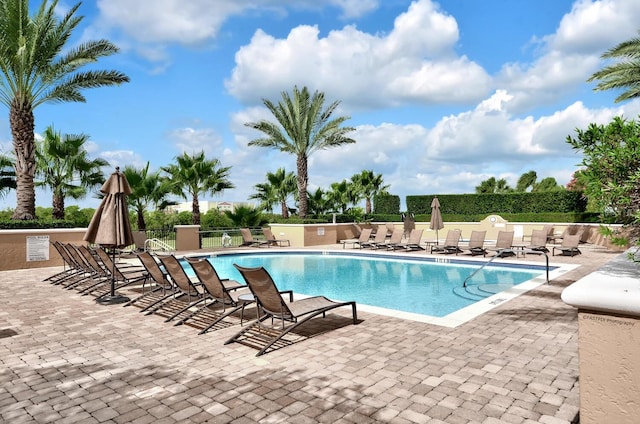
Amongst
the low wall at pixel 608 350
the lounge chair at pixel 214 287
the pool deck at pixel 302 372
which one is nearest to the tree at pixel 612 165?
the low wall at pixel 608 350

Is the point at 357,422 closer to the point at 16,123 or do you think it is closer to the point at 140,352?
the point at 140,352

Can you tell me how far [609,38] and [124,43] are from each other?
2074cm

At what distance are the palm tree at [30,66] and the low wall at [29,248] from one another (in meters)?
1.21

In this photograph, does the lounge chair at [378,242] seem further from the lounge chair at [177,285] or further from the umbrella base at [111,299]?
the lounge chair at [177,285]

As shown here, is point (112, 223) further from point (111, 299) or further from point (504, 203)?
point (504, 203)

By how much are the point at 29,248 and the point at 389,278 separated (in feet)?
41.6

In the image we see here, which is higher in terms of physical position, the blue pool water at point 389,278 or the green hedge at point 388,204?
A: the green hedge at point 388,204

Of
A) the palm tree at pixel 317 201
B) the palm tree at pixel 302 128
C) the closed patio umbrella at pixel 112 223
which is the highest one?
the palm tree at pixel 302 128

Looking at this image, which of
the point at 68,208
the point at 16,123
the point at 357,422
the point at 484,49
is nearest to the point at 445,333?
the point at 357,422

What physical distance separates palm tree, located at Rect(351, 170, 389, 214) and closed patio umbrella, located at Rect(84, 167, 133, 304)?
28056 millimetres

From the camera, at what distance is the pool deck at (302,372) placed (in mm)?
3709

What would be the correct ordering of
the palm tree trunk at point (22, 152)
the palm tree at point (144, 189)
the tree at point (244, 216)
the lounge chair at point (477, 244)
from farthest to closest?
1. the tree at point (244, 216)
2. the palm tree at point (144, 189)
3. the lounge chair at point (477, 244)
4. the palm tree trunk at point (22, 152)

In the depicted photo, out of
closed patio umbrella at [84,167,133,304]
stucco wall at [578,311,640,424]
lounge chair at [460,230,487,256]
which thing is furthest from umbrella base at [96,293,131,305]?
lounge chair at [460,230,487,256]

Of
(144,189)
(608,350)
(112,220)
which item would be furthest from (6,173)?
(608,350)
